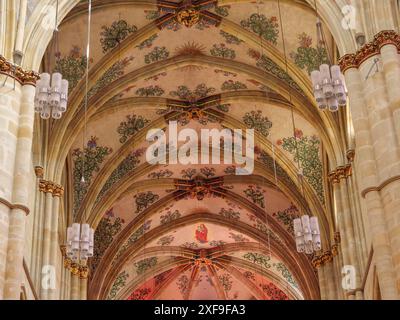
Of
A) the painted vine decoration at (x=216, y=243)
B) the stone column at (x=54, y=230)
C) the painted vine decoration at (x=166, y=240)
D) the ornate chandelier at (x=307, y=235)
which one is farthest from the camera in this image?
the painted vine decoration at (x=216, y=243)

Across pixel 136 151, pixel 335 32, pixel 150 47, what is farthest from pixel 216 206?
pixel 335 32

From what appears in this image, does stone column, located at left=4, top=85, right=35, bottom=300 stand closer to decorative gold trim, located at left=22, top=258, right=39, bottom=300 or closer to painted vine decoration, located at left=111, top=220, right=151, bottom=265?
decorative gold trim, located at left=22, top=258, right=39, bottom=300

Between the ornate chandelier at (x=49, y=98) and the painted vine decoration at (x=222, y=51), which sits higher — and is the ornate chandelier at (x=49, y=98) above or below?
below

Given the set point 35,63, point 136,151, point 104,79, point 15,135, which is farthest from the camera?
point 136,151

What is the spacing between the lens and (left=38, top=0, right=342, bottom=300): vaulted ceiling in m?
20.5

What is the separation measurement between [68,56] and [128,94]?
2836mm

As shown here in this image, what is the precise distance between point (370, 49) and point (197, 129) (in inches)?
425

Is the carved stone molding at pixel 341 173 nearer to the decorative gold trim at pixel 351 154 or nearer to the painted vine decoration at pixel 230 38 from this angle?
the decorative gold trim at pixel 351 154

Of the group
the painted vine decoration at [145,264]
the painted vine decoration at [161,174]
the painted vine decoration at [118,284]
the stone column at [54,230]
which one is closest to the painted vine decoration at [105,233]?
the painted vine decoration at [161,174]

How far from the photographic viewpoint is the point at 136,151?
24.8m

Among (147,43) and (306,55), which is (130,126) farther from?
(306,55)

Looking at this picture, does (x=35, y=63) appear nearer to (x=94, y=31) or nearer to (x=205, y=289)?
(x=94, y=31)

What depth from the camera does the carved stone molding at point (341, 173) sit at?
1953 centimetres

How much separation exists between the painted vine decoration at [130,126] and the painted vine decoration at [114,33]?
335cm
